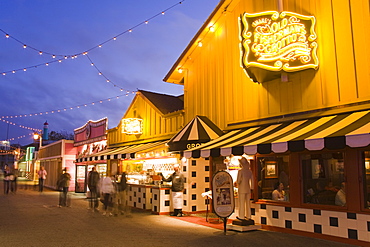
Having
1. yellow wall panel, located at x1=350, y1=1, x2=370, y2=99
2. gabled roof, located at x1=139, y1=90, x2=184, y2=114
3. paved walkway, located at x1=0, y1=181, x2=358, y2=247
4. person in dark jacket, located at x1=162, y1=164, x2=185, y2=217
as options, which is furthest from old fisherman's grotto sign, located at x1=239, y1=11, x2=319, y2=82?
gabled roof, located at x1=139, y1=90, x2=184, y2=114

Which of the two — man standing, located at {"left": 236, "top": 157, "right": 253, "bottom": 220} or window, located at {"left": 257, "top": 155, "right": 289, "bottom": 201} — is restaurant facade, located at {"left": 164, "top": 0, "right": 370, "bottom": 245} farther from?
man standing, located at {"left": 236, "top": 157, "right": 253, "bottom": 220}

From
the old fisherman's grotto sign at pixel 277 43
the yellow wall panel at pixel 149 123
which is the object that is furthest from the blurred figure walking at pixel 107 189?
the old fisherman's grotto sign at pixel 277 43

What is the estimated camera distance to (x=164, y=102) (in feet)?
55.4

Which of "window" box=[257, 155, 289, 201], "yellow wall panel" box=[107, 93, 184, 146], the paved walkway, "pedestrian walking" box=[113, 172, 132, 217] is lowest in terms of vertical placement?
the paved walkway

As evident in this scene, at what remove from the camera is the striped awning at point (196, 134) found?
10.5 meters

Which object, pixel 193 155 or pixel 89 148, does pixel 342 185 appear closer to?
pixel 193 155

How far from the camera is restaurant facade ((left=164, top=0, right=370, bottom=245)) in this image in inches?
276

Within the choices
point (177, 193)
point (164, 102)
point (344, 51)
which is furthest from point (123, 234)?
point (164, 102)

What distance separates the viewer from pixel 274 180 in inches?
353

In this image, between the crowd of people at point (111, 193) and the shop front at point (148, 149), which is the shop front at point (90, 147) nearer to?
the shop front at point (148, 149)

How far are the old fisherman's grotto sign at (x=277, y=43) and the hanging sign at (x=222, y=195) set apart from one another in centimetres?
291

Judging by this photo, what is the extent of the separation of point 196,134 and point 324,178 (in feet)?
13.6

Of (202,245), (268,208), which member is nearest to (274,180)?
(268,208)

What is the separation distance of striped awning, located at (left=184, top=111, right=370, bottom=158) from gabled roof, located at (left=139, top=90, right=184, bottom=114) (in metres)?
6.47
